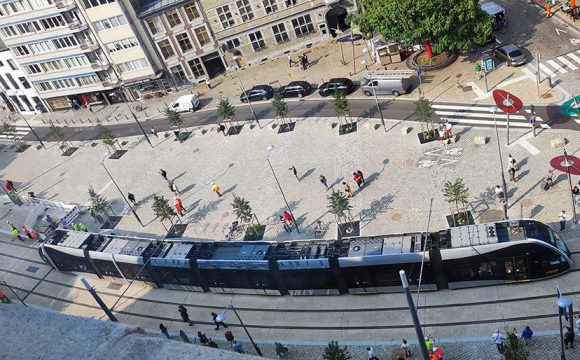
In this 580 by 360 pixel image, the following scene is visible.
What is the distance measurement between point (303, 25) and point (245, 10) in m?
8.05

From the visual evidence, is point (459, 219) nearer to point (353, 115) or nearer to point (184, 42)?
point (353, 115)

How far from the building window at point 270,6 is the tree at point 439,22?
65.0ft

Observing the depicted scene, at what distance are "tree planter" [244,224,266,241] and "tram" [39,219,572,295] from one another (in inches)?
240

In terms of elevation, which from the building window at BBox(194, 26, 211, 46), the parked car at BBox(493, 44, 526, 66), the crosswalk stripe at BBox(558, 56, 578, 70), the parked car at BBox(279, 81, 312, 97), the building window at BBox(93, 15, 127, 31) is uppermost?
the building window at BBox(93, 15, 127, 31)

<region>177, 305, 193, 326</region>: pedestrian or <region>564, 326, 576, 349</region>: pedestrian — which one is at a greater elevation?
A: <region>177, 305, 193, 326</region>: pedestrian

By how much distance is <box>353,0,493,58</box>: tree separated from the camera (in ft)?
176

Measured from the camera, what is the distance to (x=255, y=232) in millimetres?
46688

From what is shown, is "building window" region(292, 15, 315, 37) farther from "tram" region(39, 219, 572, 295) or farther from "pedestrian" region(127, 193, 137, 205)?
"tram" region(39, 219, 572, 295)

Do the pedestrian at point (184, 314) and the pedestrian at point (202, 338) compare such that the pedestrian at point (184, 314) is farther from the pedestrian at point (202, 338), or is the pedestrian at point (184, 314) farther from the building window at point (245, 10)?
the building window at point (245, 10)

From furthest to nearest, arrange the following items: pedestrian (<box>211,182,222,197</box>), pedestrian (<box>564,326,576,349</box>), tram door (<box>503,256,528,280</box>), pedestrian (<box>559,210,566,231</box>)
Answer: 1. pedestrian (<box>211,182,222,197</box>)
2. pedestrian (<box>559,210,566,231</box>)
3. tram door (<box>503,256,528,280</box>)
4. pedestrian (<box>564,326,576,349</box>)

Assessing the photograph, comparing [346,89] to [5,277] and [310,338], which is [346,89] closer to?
[310,338]

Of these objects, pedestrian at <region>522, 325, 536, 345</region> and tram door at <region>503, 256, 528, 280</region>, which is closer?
pedestrian at <region>522, 325, 536, 345</region>

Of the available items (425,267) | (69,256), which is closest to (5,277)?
(69,256)

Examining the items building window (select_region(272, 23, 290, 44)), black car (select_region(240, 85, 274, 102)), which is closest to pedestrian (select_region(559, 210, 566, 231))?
black car (select_region(240, 85, 274, 102))
